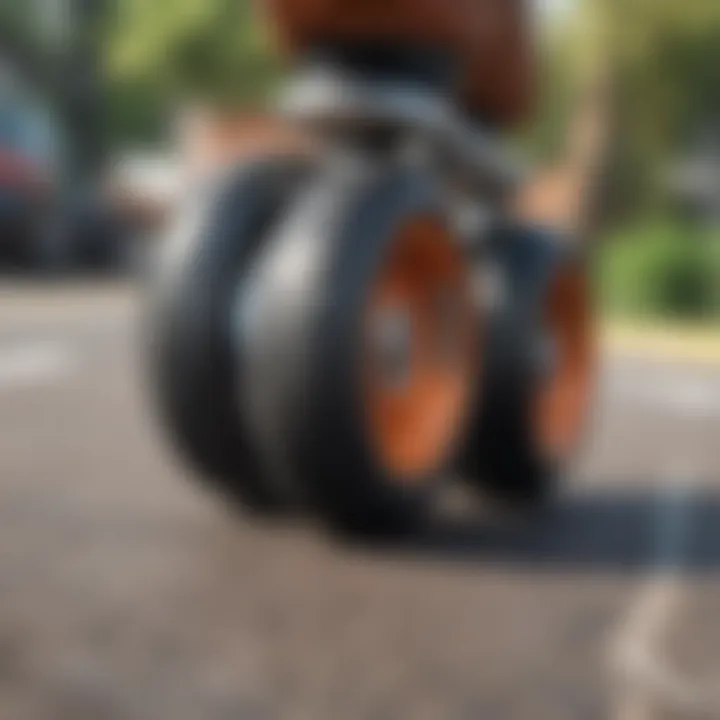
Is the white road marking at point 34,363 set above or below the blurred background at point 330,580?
below

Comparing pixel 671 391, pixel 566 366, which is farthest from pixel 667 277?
pixel 566 366

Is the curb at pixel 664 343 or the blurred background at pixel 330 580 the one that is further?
the curb at pixel 664 343

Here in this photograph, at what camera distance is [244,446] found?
18.4 feet

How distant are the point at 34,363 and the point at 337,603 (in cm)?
635

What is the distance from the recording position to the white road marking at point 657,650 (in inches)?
157

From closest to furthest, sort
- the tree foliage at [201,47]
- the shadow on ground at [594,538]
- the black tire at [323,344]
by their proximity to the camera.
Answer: the black tire at [323,344] < the shadow on ground at [594,538] < the tree foliage at [201,47]

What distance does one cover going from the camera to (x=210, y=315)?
18.0ft

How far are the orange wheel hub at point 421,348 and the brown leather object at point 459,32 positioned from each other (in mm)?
758

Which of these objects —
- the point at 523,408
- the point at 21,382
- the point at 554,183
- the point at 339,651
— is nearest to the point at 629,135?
the point at 554,183

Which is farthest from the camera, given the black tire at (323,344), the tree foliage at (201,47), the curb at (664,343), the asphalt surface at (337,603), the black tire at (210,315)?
the tree foliage at (201,47)

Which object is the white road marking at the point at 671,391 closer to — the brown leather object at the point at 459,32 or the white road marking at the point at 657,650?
the brown leather object at the point at 459,32

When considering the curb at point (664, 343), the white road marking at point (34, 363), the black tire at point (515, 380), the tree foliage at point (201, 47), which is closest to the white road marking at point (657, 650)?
the black tire at point (515, 380)

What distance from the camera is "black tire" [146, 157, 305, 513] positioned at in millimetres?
5504

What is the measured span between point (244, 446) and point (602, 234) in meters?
18.7
